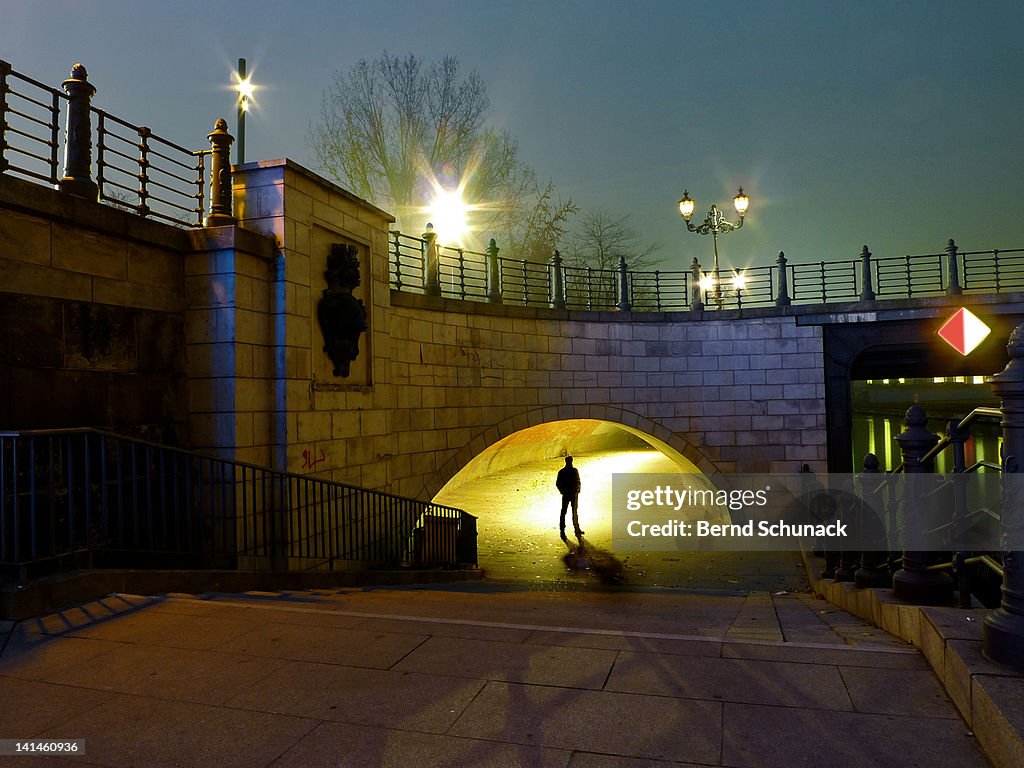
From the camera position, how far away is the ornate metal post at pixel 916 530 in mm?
4355

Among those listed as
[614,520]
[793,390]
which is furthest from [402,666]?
[793,390]

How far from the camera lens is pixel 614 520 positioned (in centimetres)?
1686

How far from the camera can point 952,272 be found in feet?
54.9

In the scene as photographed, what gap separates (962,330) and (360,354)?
50.5ft

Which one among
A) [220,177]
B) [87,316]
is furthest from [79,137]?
[87,316]

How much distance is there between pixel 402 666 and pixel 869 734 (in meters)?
2.14

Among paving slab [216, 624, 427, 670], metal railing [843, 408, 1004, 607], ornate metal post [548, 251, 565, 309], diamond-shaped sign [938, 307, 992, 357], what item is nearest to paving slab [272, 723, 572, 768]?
paving slab [216, 624, 427, 670]

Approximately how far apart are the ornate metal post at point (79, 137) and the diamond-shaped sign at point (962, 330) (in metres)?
18.0

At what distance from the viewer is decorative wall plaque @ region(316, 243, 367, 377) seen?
875 cm

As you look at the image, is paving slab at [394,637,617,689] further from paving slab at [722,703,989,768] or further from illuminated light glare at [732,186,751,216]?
illuminated light glare at [732,186,751,216]

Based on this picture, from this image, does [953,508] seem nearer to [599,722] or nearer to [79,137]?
[599,722]

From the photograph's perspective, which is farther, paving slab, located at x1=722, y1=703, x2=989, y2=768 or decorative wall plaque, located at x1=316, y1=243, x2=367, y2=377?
decorative wall plaque, located at x1=316, y1=243, x2=367, y2=377

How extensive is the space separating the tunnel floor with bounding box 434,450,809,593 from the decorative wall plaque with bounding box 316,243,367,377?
4.67 metres

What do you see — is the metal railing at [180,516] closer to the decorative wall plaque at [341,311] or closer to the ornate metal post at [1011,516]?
the decorative wall plaque at [341,311]
